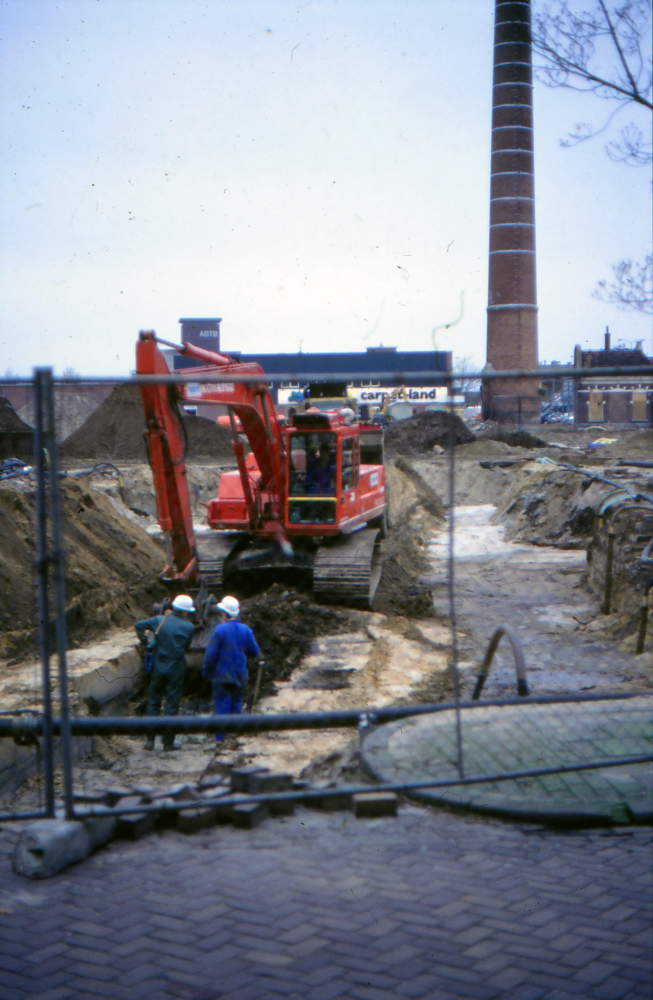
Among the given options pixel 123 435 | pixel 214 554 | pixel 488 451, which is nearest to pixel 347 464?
pixel 214 554

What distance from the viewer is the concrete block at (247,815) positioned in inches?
203

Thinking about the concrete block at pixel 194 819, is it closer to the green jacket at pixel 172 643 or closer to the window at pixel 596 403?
the green jacket at pixel 172 643

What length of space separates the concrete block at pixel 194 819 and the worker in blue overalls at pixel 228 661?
3.70 meters

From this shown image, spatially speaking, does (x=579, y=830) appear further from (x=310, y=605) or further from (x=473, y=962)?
(x=310, y=605)

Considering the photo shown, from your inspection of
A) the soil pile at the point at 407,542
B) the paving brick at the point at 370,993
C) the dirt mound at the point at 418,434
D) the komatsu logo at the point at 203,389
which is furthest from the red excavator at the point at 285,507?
the dirt mound at the point at 418,434

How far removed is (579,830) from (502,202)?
42756mm

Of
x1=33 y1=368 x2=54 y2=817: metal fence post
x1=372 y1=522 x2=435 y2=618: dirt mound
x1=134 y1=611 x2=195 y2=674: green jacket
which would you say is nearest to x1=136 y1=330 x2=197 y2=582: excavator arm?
x1=134 y1=611 x2=195 y2=674: green jacket

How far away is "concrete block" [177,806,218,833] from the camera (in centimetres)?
513

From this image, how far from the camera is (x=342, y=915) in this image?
4.20 m

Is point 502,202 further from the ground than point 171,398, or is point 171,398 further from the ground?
point 502,202

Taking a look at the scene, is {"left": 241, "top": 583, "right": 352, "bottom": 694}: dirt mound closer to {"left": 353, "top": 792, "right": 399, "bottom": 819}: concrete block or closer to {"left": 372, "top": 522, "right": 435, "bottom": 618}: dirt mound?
{"left": 372, "top": 522, "right": 435, "bottom": 618}: dirt mound

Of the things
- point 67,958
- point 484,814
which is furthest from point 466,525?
point 67,958

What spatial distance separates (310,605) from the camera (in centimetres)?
1338

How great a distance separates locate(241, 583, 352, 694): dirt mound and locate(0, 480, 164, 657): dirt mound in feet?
7.03
